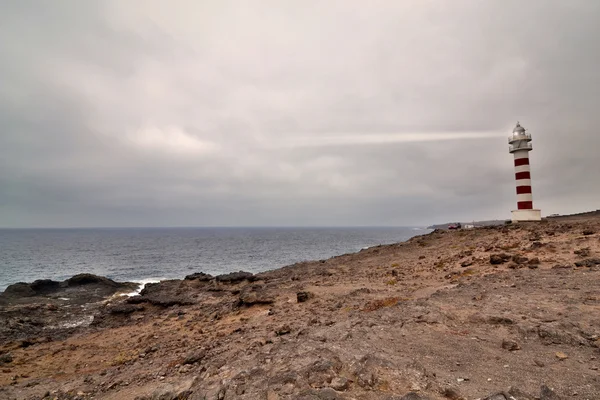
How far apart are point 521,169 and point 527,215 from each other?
5.10m

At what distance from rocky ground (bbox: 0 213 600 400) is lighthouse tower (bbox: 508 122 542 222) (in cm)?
730

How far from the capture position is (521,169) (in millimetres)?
32062

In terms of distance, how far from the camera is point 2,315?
82.4 ft

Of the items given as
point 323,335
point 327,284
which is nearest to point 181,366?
point 323,335

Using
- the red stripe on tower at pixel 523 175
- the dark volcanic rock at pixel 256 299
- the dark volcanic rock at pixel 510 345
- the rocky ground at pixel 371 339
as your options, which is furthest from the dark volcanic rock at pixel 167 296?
the red stripe on tower at pixel 523 175

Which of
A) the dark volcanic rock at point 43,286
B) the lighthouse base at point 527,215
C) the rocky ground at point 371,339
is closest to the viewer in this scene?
the rocky ground at point 371,339

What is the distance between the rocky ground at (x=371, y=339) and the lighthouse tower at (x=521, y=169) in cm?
730

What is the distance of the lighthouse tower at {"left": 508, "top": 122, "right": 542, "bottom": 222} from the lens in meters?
31.1

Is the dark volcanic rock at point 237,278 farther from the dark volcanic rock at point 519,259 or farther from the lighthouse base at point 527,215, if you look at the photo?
the lighthouse base at point 527,215

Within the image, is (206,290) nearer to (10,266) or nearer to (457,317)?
(457,317)

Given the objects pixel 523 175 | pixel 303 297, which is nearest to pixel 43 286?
pixel 303 297

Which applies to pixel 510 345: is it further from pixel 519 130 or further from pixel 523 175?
pixel 519 130

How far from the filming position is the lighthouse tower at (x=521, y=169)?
1223 inches

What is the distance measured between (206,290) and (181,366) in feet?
67.2
